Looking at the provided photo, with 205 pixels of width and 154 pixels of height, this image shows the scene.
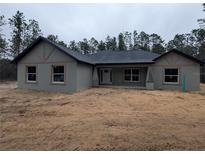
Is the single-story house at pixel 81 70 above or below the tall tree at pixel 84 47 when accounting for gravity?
below

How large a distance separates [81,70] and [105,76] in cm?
549

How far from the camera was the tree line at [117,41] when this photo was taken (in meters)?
42.4

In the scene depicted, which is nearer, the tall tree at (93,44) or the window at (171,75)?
the window at (171,75)

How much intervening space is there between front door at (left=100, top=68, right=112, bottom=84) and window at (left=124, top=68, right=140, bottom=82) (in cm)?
183

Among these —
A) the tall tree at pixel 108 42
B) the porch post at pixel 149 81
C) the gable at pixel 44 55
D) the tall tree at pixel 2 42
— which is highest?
the tall tree at pixel 108 42

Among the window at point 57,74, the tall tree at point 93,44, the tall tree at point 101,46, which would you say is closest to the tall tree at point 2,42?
the window at point 57,74

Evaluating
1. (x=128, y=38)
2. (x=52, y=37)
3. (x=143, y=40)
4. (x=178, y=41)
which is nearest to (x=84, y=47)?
(x=52, y=37)

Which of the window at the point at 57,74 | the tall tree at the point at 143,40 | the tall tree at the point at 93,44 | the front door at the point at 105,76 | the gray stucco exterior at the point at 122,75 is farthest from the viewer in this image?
the tall tree at the point at 93,44

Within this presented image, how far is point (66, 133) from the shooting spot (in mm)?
5680

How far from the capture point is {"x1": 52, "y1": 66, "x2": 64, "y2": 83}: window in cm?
1642

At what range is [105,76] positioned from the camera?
21.8 meters

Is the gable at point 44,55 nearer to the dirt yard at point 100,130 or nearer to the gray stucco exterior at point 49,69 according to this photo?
the gray stucco exterior at point 49,69

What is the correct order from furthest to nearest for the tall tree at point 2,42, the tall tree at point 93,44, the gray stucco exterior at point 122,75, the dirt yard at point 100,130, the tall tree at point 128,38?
the tall tree at point 128,38, the tall tree at point 93,44, the tall tree at point 2,42, the gray stucco exterior at point 122,75, the dirt yard at point 100,130

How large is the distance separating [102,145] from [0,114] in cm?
561
